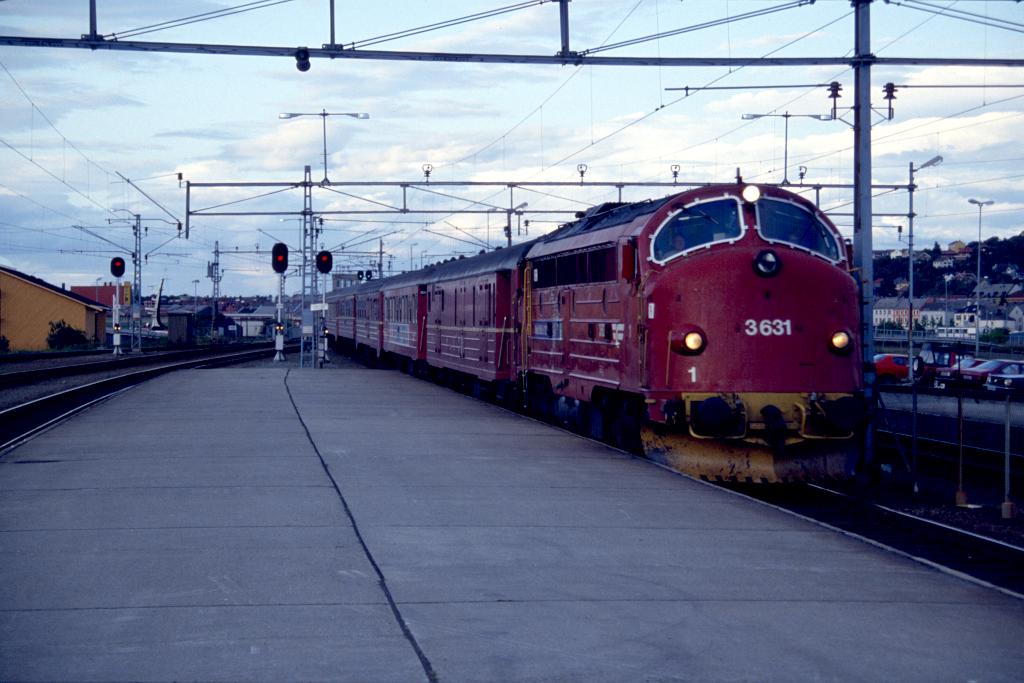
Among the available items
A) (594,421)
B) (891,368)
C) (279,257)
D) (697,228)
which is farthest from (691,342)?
(891,368)

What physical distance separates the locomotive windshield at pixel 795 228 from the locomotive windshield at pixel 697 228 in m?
0.36

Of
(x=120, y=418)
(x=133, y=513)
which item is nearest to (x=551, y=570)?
(x=133, y=513)

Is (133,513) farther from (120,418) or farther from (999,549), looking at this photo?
(120,418)

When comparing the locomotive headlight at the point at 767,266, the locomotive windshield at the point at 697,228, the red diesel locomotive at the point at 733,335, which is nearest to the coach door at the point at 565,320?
the red diesel locomotive at the point at 733,335

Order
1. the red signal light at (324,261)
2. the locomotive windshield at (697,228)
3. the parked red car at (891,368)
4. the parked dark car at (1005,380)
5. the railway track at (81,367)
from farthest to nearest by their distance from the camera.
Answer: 1. the parked red car at (891,368)
2. the red signal light at (324,261)
3. the parked dark car at (1005,380)
4. the railway track at (81,367)
5. the locomotive windshield at (697,228)

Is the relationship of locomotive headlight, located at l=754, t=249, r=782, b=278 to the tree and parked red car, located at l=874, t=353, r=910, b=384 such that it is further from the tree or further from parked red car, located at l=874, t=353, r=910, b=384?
the tree

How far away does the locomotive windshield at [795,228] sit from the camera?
14.2m

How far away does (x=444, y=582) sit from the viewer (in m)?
8.00

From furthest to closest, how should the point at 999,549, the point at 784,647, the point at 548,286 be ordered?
the point at 548,286 < the point at 999,549 < the point at 784,647

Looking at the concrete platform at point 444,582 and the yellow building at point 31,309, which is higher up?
the yellow building at point 31,309

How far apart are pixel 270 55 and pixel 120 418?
23.8ft

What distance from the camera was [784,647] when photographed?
659cm

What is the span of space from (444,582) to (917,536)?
17.7ft

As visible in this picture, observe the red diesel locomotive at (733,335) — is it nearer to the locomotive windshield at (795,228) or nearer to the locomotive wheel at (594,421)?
the locomotive windshield at (795,228)
